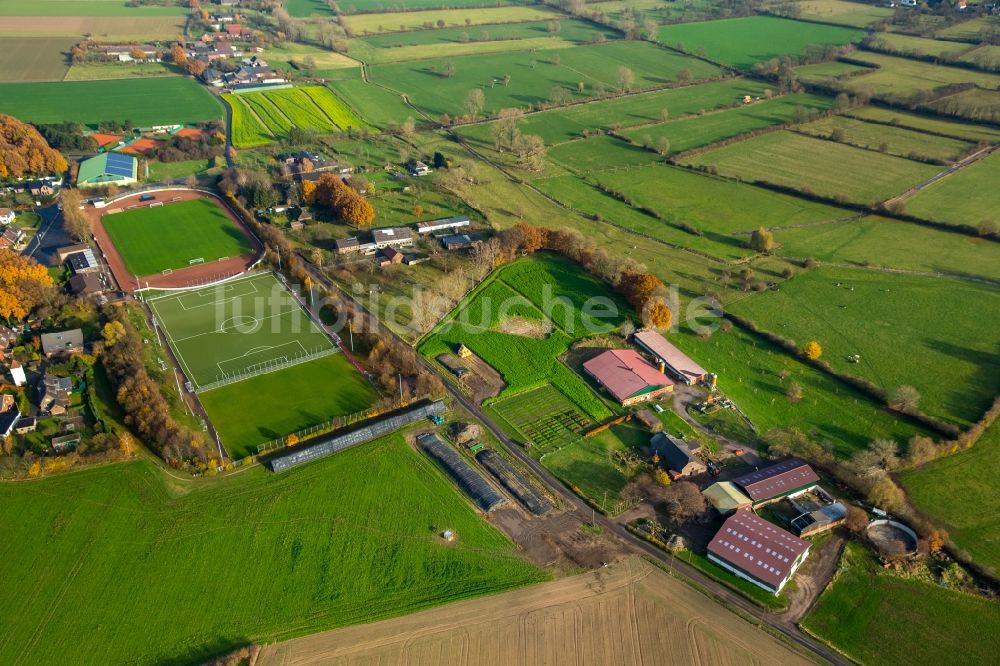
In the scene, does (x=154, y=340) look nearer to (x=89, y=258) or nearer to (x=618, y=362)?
(x=89, y=258)

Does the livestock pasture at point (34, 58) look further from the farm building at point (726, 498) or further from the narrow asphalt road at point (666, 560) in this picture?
the farm building at point (726, 498)

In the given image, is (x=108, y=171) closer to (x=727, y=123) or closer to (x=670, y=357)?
(x=670, y=357)

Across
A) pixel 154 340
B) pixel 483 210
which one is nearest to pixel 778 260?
pixel 483 210

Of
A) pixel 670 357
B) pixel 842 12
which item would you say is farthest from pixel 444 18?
pixel 670 357

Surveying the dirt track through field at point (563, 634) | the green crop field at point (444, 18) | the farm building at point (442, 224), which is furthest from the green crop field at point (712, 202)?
the green crop field at point (444, 18)

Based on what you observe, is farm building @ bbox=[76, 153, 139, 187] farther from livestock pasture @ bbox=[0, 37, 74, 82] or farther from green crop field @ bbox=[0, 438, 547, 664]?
green crop field @ bbox=[0, 438, 547, 664]
